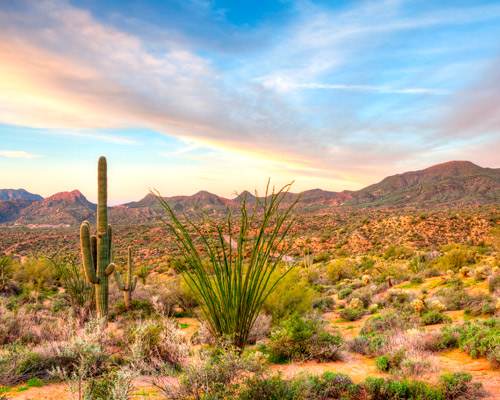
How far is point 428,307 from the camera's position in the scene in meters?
10.0

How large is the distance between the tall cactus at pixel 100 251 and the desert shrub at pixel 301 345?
16.7 feet

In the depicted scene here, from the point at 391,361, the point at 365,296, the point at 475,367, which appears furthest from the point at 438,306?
the point at 391,361

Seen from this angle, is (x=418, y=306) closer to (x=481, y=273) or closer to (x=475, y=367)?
(x=475, y=367)

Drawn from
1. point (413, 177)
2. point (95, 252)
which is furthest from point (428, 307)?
point (413, 177)

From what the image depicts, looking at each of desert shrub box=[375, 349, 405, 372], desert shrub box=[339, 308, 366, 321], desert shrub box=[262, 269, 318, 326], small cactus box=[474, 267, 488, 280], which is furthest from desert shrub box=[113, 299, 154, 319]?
small cactus box=[474, 267, 488, 280]

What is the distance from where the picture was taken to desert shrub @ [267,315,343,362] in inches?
258

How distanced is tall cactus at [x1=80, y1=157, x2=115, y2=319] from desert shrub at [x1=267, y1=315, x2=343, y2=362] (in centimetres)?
509

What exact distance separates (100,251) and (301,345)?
6.51 meters

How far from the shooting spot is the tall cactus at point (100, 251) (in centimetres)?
872

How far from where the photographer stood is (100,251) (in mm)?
9094

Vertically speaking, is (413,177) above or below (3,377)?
above

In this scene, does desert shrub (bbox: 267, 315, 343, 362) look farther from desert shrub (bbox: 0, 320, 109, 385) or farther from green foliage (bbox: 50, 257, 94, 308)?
green foliage (bbox: 50, 257, 94, 308)

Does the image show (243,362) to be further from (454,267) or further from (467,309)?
(454,267)

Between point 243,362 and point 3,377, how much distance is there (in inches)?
184
